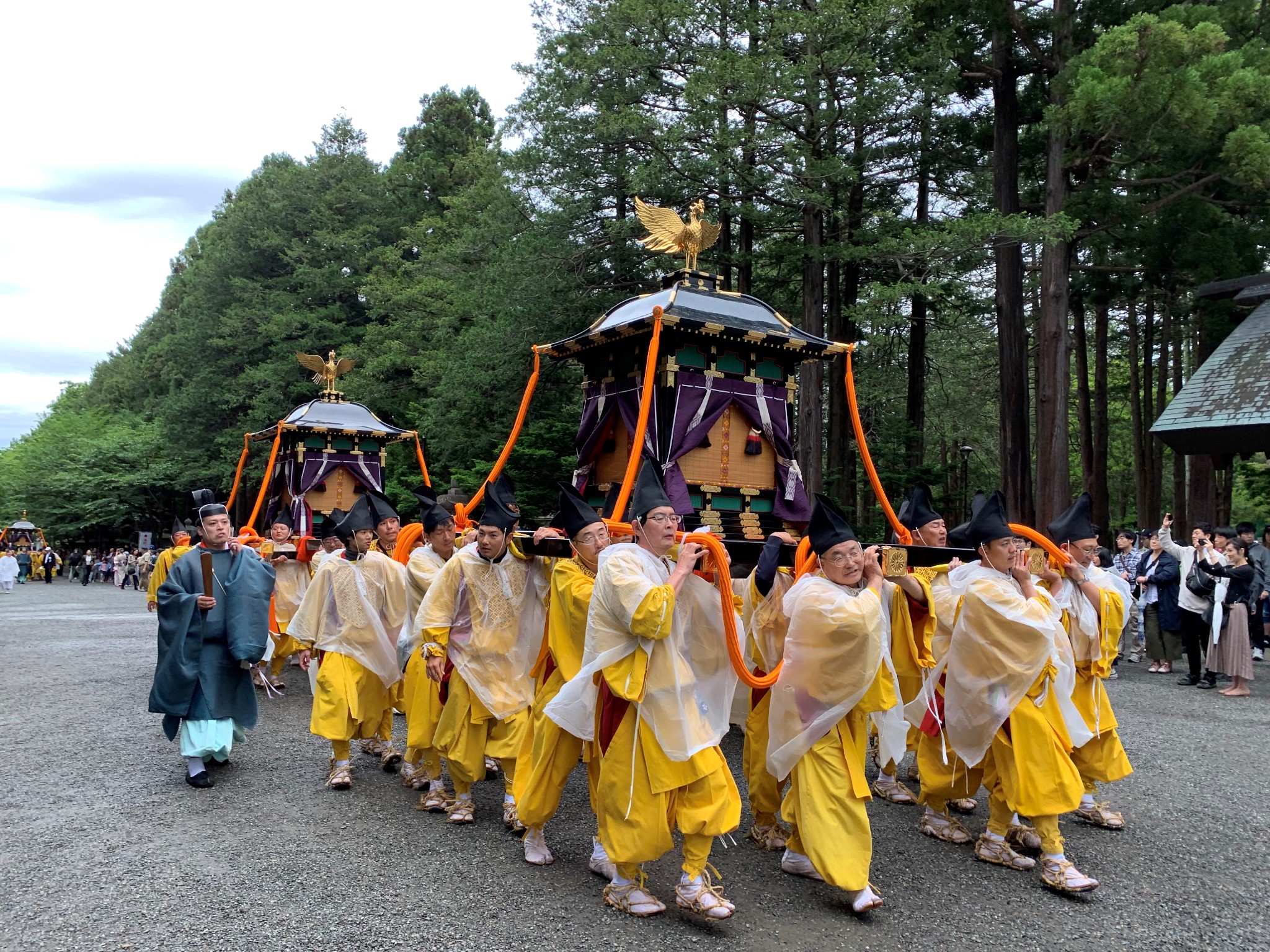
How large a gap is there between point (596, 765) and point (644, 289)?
1559 centimetres

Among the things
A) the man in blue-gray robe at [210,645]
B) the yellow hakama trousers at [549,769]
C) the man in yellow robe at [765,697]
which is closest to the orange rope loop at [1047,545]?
the man in yellow robe at [765,697]

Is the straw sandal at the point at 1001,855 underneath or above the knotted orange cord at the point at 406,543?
underneath

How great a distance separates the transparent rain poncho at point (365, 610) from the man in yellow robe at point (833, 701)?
3.07 meters

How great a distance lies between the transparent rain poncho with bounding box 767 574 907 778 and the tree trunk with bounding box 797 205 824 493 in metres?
11.5

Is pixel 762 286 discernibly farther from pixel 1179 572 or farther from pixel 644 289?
pixel 1179 572

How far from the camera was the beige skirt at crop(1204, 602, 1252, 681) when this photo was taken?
31.9ft

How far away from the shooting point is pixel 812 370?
16484mm

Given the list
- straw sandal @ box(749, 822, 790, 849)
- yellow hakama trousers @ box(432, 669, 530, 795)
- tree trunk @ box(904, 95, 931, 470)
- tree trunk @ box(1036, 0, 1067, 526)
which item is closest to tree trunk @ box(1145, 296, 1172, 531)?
tree trunk @ box(904, 95, 931, 470)

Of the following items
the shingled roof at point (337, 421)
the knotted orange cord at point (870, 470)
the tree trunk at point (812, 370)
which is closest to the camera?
the knotted orange cord at point (870, 470)

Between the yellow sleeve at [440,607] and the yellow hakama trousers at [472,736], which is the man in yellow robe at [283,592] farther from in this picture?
the yellow hakama trousers at [472,736]

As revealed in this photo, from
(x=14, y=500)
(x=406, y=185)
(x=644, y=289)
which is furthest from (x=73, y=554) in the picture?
(x=644, y=289)

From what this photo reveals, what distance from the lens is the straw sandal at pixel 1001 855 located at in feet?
14.7

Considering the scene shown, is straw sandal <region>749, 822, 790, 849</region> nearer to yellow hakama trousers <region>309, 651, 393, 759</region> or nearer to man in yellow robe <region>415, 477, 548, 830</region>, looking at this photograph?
man in yellow robe <region>415, 477, 548, 830</region>

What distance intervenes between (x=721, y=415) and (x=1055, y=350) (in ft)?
32.3
